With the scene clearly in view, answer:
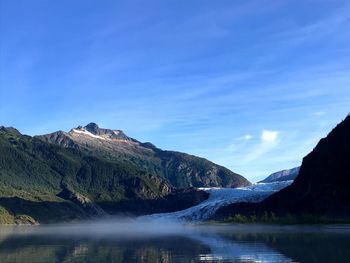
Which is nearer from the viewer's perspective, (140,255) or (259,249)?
(140,255)

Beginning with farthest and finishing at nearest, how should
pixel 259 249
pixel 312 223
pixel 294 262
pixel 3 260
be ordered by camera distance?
pixel 312 223
pixel 259 249
pixel 3 260
pixel 294 262

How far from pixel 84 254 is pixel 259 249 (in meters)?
26.1

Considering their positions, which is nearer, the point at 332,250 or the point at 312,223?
the point at 332,250

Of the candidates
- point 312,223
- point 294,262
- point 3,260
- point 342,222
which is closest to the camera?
point 294,262

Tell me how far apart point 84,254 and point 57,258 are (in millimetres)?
6777

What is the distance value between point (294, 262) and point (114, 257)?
2477cm

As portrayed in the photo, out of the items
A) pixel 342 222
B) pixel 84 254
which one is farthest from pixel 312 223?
pixel 84 254

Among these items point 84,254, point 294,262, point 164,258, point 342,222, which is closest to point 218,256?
point 164,258

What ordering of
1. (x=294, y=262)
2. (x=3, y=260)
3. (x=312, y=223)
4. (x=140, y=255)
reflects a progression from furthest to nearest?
(x=312, y=223) < (x=140, y=255) < (x=3, y=260) < (x=294, y=262)

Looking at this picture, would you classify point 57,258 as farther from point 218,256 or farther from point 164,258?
point 218,256

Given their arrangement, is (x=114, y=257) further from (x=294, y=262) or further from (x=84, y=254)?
(x=294, y=262)

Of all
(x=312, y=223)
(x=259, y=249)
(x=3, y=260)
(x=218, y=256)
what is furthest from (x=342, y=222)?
(x=3, y=260)

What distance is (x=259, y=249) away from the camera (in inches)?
3258

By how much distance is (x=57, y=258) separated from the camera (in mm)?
74375
